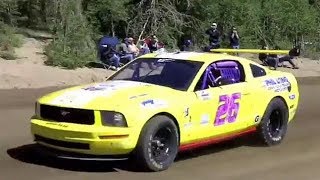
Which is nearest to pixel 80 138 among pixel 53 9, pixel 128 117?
pixel 128 117

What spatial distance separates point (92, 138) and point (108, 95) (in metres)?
0.65

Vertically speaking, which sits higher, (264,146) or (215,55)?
(215,55)

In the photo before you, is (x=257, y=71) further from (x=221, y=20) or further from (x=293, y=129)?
(x=221, y=20)

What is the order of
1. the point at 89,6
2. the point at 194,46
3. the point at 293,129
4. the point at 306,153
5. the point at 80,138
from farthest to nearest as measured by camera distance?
the point at 194,46 < the point at 89,6 < the point at 293,129 < the point at 306,153 < the point at 80,138

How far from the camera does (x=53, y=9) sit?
23.9m

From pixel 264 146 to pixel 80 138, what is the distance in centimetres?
349

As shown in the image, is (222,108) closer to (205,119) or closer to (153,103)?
(205,119)

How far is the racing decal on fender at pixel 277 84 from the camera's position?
1004cm

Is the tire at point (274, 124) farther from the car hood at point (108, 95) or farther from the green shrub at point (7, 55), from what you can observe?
the green shrub at point (7, 55)

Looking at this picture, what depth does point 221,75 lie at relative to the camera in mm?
9398

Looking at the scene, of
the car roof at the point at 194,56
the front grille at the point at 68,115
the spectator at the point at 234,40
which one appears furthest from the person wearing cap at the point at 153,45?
the front grille at the point at 68,115

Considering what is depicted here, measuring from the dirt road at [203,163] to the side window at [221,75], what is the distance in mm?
1003

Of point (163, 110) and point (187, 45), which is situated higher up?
point (163, 110)

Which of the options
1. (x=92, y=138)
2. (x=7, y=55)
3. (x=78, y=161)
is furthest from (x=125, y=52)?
(x=92, y=138)
